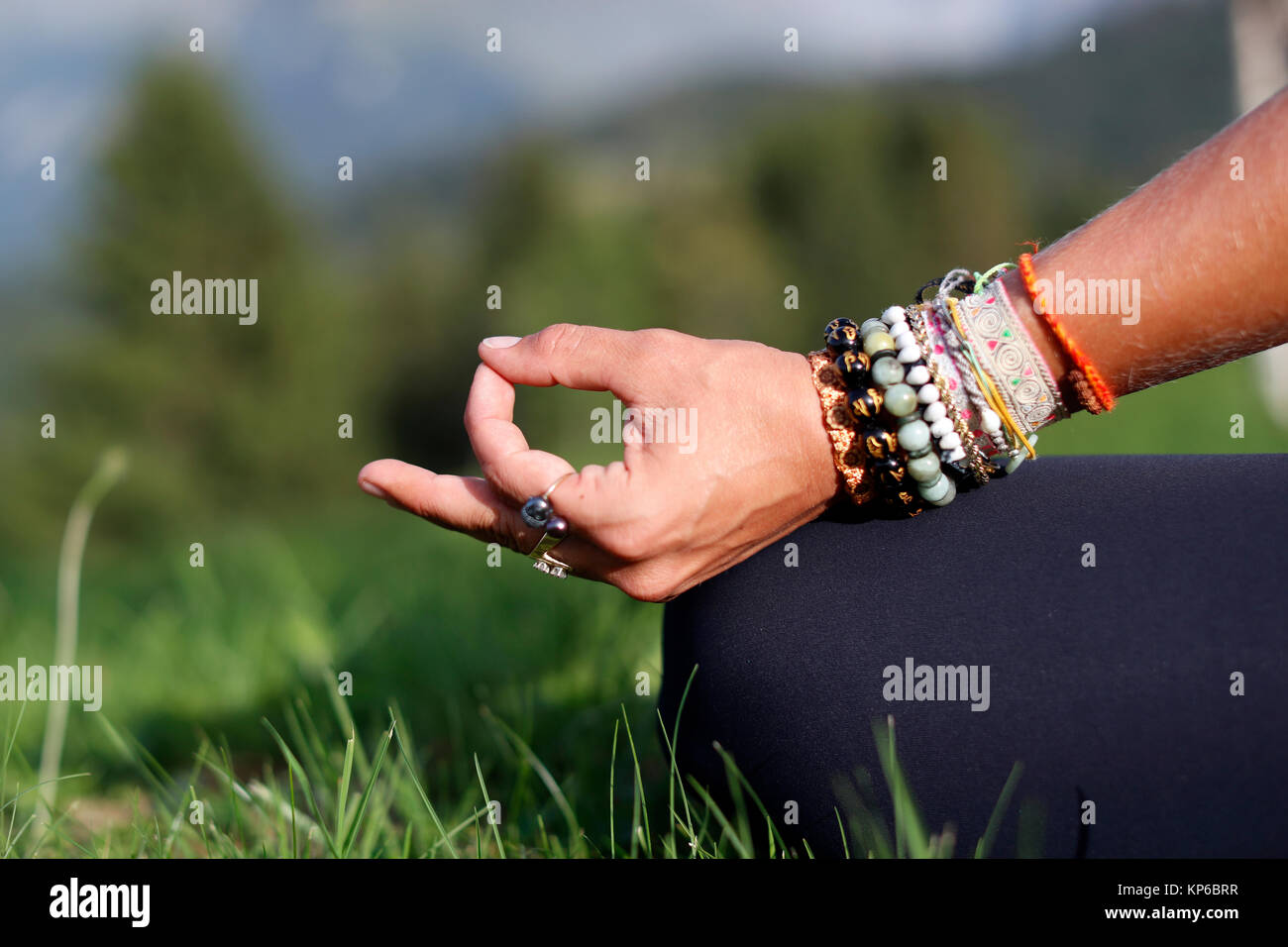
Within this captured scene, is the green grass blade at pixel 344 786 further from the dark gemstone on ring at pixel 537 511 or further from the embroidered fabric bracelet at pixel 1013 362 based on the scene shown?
the embroidered fabric bracelet at pixel 1013 362

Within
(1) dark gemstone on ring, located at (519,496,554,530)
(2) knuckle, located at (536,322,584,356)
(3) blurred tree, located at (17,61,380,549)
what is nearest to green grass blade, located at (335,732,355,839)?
(1) dark gemstone on ring, located at (519,496,554,530)

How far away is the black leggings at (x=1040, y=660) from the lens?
970 millimetres

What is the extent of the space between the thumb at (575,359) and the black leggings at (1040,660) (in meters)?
0.29

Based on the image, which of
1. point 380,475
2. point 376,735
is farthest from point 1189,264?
point 376,735

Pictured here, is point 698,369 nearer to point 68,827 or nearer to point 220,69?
point 68,827

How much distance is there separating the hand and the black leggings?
118mm

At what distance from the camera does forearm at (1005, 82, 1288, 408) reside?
95 cm

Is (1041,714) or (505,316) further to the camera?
(505,316)

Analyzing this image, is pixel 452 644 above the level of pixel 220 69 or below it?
below

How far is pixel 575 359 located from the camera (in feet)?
3.81

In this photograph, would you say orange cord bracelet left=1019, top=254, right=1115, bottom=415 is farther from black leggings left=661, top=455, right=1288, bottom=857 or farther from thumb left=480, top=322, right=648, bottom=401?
thumb left=480, top=322, right=648, bottom=401
